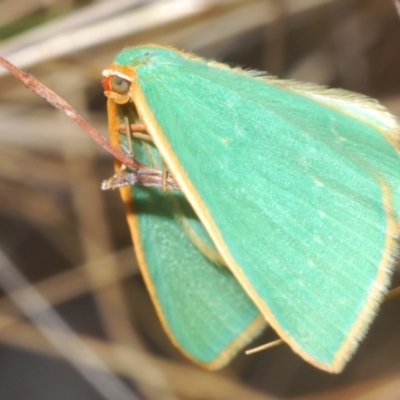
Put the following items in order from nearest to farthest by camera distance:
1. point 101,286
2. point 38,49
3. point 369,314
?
point 369,314 < point 38,49 < point 101,286

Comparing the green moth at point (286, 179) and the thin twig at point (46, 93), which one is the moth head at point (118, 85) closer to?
the green moth at point (286, 179)

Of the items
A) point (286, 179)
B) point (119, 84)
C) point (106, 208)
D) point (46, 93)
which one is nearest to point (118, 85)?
point (119, 84)

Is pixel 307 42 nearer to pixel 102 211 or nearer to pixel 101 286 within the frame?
pixel 102 211

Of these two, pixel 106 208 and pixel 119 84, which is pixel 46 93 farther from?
pixel 106 208

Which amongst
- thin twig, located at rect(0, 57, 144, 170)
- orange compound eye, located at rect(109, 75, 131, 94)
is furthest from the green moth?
thin twig, located at rect(0, 57, 144, 170)

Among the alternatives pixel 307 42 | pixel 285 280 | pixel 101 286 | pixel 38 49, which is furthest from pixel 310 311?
pixel 307 42

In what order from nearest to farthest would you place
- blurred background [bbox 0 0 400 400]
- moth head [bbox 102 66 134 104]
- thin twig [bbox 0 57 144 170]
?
1. thin twig [bbox 0 57 144 170]
2. moth head [bbox 102 66 134 104]
3. blurred background [bbox 0 0 400 400]

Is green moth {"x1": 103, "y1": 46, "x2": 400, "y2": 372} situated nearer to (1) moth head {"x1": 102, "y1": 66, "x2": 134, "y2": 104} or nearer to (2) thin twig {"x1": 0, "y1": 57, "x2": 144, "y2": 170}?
(1) moth head {"x1": 102, "y1": 66, "x2": 134, "y2": 104}
